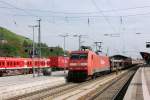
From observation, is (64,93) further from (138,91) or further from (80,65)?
(80,65)

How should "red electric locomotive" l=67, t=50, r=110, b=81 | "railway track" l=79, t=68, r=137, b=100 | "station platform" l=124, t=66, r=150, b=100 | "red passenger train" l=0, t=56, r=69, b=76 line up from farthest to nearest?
"red passenger train" l=0, t=56, r=69, b=76, "red electric locomotive" l=67, t=50, r=110, b=81, "railway track" l=79, t=68, r=137, b=100, "station platform" l=124, t=66, r=150, b=100

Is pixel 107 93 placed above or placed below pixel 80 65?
below

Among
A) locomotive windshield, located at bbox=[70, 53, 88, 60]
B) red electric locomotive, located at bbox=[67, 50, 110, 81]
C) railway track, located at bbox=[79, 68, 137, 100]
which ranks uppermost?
locomotive windshield, located at bbox=[70, 53, 88, 60]

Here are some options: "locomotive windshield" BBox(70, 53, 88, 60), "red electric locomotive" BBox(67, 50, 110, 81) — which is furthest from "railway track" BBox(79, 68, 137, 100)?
"locomotive windshield" BBox(70, 53, 88, 60)

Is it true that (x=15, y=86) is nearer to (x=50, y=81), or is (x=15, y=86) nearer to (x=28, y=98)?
(x=28, y=98)

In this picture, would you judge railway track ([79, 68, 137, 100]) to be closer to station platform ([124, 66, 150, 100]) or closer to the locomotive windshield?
station platform ([124, 66, 150, 100])

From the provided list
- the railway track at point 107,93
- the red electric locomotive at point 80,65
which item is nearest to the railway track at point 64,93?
the railway track at point 107,93

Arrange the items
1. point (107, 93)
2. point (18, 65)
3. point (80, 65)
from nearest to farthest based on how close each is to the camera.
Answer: point (107, 93), point (80, 65), point (18, 65)

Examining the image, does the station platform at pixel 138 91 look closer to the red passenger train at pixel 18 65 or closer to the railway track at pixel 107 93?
the railway track at pixel 107 93

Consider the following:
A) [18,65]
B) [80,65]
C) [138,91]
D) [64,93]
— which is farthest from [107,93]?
[18,65]

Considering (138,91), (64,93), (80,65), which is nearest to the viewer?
(138,91)

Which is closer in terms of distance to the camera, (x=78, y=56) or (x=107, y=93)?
(x=107, y=93)

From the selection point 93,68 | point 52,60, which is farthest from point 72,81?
point 52,60

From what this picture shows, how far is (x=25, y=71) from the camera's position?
2795 inches
